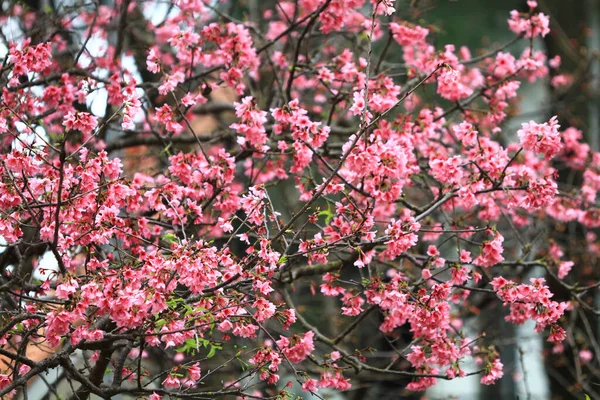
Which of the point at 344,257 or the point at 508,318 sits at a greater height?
the point at 344,257

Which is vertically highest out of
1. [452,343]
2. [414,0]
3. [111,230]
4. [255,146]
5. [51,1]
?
[51,1]

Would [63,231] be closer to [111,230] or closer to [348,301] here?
[111,230]

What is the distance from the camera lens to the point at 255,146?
17.6 ft

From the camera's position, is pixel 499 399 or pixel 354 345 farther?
pixel 499 399

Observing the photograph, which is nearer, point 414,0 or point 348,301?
point 348,301

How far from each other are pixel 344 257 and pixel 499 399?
7.96 meters

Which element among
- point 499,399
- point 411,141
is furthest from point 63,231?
point 499,399

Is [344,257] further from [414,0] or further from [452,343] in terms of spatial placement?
[414,0]

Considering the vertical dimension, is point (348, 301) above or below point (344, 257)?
below

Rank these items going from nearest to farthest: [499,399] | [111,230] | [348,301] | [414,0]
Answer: [111,230] → [348,301] → [414,0] → [499,399]

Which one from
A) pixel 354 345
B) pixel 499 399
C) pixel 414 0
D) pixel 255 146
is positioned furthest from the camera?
pixel 499 399

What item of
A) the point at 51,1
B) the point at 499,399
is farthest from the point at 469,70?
the point at 499,399

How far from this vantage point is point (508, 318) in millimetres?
5125

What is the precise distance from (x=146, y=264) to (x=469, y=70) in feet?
18.3
